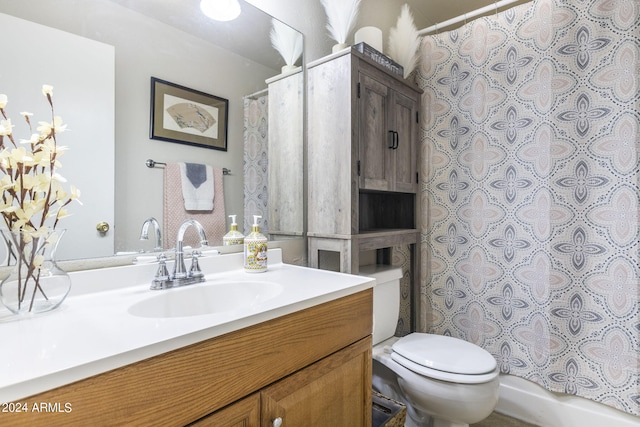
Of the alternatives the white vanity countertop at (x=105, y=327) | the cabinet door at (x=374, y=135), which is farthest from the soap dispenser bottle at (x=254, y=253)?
the cabinet door at (x=374, y=135)

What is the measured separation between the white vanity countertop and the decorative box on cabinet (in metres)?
0.37

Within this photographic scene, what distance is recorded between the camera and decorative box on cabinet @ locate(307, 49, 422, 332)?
1.37 meters

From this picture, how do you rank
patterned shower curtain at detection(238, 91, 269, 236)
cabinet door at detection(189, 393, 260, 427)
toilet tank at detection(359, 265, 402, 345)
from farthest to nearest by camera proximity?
1. toilet tank at detection(359, 265, 402, 345)
2. patterned shower curtain at detection(238, 91, 269, 236)
3. cabinet door at detection(189, 393, 260, 427)

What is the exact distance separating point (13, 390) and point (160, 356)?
0.19m

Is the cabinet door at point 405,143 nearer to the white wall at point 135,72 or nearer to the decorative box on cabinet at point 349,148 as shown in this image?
the decorative box on cabinet at point 349,148

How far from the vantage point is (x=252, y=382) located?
2.31 ft

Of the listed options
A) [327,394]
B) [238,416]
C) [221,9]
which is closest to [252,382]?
[238,416]

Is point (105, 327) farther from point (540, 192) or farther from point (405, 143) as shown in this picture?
point (540, 192)

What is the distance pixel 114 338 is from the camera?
586 millimetres

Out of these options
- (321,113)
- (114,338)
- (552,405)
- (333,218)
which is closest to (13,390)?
(114,338)

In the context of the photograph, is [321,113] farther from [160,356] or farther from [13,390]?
[13,390]

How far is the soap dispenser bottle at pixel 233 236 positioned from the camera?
4.19ft

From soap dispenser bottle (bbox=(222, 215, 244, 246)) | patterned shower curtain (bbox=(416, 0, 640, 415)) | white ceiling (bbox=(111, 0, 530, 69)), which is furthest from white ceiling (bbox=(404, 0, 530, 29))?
soap dispenser bottle (bbox=(222, 215, 244, 246))

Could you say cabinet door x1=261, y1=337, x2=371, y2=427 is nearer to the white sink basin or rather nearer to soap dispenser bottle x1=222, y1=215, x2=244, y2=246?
the white sink basin
